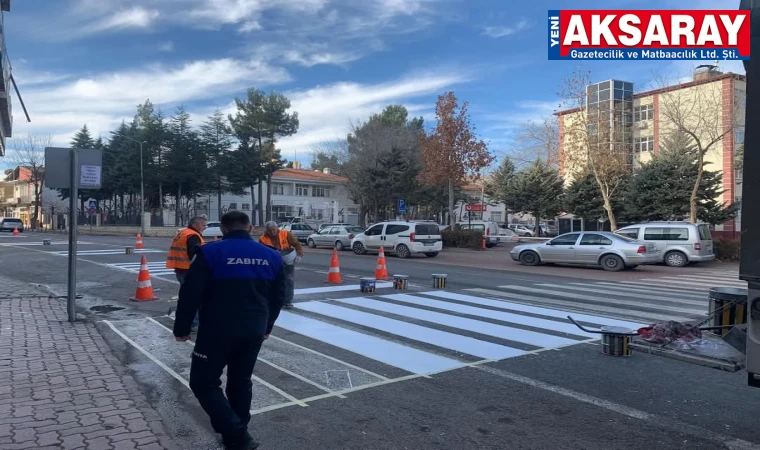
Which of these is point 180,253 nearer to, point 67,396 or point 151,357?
point 151,357

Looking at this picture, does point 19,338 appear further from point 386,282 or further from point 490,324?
point 386,282

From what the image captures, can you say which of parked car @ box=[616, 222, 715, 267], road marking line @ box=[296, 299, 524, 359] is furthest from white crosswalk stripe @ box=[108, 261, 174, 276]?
parked car @ box=[616, 222, 715, 267]

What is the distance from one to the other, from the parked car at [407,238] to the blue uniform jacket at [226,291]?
20.9 meters

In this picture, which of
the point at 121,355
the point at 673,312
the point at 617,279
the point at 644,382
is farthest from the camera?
the point at 617,279

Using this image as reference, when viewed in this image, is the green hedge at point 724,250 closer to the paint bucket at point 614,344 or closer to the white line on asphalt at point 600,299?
the white line on asphalt at point 600,299

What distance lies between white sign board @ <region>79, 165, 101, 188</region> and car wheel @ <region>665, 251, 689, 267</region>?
67.7ft

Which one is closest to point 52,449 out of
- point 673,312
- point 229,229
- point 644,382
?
point 229,229

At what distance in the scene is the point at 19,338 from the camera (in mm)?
7375

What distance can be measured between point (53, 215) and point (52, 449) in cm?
7069

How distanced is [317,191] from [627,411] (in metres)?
70.2

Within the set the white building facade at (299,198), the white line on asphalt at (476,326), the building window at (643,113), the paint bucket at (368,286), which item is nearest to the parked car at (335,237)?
the paint bucket at (368,286)

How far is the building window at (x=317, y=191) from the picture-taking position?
73625mm

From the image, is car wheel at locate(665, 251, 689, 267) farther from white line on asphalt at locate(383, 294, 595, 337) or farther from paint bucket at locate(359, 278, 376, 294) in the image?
paint bucket at locate(359, 278, 376, 294)

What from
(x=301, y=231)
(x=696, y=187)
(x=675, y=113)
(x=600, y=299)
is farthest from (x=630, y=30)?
(x=301, y=231)
